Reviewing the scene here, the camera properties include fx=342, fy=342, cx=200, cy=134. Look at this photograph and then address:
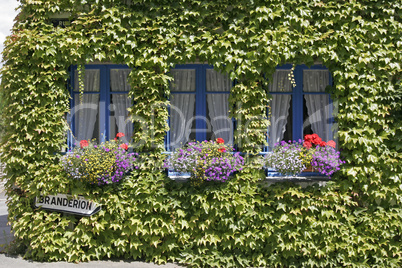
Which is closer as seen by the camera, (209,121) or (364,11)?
(364,11)

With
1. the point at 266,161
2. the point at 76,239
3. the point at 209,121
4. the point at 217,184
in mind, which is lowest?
the point at 76,239

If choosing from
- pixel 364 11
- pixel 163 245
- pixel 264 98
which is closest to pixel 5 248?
pixel 163 245

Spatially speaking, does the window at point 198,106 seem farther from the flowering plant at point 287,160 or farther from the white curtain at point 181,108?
the flowering plant at point 287,160

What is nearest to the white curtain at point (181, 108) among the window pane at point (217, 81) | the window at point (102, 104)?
the window pane at point (217, 81)

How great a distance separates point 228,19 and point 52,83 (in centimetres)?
328

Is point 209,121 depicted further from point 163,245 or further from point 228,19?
point 163,245

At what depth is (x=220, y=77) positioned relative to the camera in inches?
257

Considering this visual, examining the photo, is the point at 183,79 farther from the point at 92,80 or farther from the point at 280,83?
the point at 280,83

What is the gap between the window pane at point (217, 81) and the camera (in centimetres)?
651

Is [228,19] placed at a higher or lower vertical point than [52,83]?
higher

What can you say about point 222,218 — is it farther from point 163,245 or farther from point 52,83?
point 52,83

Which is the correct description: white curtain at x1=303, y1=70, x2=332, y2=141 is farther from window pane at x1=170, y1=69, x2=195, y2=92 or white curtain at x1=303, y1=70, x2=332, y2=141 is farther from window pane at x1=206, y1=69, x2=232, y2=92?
window pane at x1=170, y1=69, x2=195, y2=92

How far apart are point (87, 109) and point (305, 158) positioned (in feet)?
13.5

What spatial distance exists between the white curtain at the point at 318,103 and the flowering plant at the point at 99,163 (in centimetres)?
346
